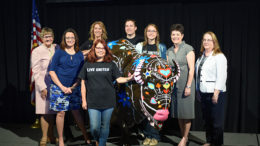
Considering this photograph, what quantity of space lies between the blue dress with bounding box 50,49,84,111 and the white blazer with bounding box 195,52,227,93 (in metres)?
1.62

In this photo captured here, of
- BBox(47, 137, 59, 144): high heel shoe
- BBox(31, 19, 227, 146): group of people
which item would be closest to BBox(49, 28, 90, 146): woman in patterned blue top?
BBox(31, 19, 227, 146): group of people

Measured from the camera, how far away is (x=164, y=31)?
4.49 metres

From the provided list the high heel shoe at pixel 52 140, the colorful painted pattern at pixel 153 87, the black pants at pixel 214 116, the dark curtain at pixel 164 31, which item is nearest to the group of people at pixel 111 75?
the black pants at pixel 214 116

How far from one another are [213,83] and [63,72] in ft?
6.37

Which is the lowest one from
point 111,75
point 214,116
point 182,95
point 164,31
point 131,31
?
point 214,116

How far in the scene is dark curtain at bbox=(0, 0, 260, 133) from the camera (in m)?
4.24

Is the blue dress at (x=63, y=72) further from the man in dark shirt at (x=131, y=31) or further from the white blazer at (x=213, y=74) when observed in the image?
the white blazer at (x=213, y=74)

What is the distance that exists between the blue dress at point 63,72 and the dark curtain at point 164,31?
5.53 feet

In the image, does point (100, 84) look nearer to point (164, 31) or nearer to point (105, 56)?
point (105, 56)

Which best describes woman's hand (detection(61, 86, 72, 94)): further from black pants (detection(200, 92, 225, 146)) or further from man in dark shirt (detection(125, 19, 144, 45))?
black pants (detection(200, 92, 225, 146))

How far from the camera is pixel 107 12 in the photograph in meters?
4.74

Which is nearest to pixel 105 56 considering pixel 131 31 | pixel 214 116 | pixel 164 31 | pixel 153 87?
pixel 131 31

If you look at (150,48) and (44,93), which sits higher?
(150,48)
